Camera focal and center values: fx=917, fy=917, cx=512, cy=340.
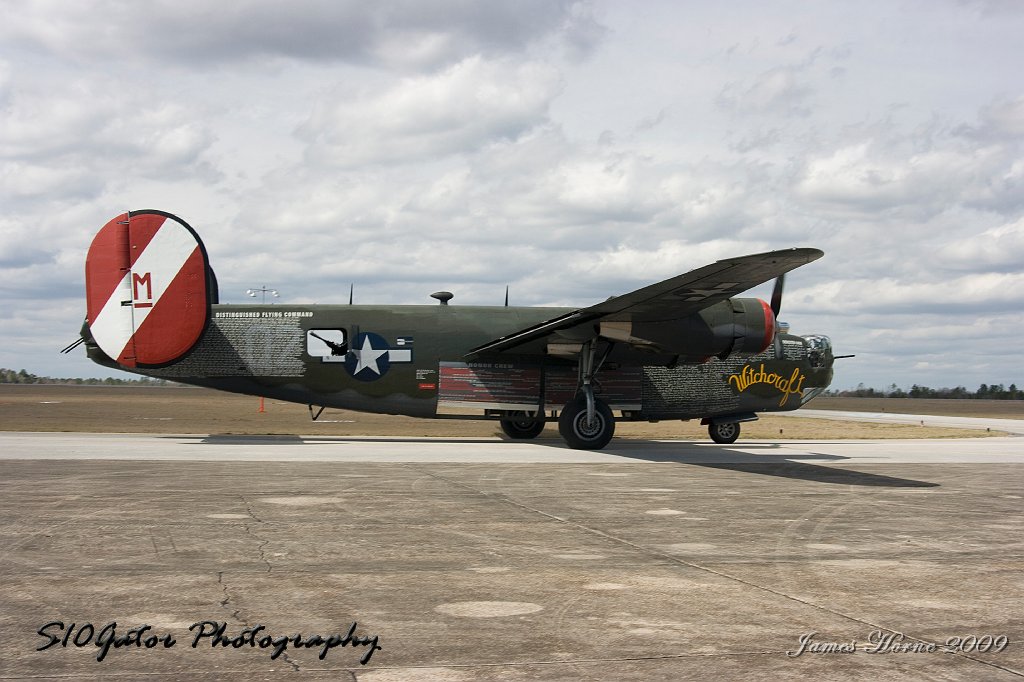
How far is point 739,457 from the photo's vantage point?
65.4 ft

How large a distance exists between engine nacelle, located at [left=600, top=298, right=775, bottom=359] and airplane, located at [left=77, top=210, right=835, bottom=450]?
32 millimetres

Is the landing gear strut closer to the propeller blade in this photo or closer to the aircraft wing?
the aircraft wing

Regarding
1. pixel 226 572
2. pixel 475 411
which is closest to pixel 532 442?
pixel 475 411

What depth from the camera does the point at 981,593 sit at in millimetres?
6875

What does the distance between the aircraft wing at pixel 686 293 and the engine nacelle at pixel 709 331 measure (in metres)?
0.39

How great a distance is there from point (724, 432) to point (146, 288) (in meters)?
15.5

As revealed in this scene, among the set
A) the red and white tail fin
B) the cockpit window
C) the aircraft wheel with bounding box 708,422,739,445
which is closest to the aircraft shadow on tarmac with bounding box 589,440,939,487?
the aircraft wheel with bounding box 708,422,739,445

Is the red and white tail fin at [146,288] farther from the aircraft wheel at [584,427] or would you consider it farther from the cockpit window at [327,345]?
the aircraft wheel at [584,427]

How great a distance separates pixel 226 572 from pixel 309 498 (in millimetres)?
4553

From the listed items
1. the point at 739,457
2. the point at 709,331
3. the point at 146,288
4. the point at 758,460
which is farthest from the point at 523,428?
the point at 146,288

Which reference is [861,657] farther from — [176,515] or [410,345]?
[410,345]

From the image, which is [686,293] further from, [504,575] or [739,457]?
[504,575]

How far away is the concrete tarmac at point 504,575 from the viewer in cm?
515

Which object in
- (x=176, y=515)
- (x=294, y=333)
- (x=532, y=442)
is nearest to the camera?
(x=176, y=515)
